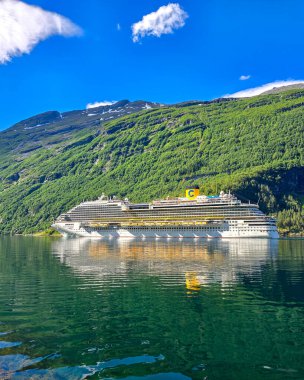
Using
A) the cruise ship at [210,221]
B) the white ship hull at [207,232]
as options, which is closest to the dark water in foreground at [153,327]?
the white ship hull at [207,232]

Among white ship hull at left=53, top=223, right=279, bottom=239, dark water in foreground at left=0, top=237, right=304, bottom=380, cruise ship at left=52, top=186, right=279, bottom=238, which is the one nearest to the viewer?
dark water in foreground at left=0, top=237, right=304, bottom=380

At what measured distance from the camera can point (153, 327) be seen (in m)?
29.5

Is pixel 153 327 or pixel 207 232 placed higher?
pixel 207 232

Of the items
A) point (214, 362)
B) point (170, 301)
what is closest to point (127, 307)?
point (170, 301)

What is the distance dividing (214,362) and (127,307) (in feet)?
49.3

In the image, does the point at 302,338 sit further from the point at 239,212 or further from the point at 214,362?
the point at 239,212

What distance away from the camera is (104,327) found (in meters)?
29.6

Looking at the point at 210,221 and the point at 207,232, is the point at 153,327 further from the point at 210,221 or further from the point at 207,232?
the point at 210,221

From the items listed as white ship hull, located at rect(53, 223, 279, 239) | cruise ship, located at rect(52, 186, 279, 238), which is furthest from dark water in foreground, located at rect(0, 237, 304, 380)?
cruise ship, located at rect(52, 186, 279, 238)

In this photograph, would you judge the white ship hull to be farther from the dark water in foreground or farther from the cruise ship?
the dark water in foreground

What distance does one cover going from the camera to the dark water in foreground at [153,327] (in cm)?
2161

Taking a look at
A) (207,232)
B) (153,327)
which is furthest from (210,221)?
(153,327)

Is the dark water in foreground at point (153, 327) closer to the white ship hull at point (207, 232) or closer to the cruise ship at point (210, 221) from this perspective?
the white ship hull at point (207, 232)

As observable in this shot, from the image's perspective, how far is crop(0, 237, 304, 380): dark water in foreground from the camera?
21609 mm
